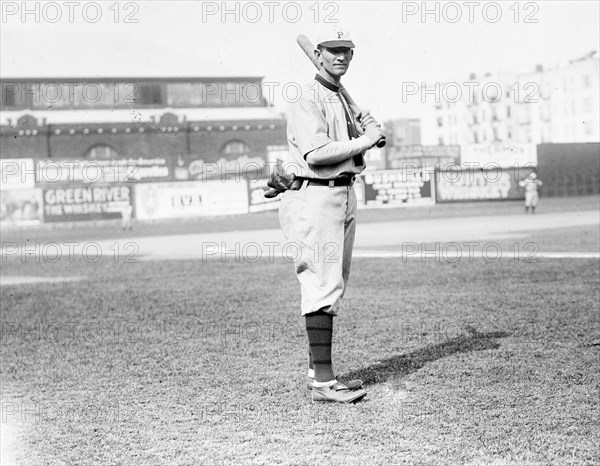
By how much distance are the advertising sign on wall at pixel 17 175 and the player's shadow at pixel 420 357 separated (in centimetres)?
3124

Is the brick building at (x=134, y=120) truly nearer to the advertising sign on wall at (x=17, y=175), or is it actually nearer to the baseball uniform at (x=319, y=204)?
the advertising sign on wall at (x=17, y=175)

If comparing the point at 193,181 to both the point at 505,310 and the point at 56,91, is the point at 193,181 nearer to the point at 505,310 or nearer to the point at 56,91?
the point at 56,91

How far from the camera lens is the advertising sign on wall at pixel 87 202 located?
3544 centimetres

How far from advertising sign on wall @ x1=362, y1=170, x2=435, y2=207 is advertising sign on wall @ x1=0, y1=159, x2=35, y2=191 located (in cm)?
1423

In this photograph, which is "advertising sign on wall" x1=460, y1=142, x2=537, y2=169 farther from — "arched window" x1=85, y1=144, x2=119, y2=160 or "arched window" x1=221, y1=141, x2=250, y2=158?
"arched window" x1=85, y1=144, x2=119, y2=160

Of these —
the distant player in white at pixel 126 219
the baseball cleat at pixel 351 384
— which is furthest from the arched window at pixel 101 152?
the baseball cleat at pixel 351 384

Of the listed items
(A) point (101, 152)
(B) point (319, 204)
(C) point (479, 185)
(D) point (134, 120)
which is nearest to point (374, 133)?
(B) point (319, 204)

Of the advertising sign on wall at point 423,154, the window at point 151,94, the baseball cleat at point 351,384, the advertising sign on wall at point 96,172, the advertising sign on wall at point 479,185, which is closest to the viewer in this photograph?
the baseball cleat at point 351,384

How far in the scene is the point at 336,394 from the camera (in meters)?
4.76

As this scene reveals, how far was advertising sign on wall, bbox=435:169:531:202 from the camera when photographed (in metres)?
37.7

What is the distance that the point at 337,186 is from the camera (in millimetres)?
4852

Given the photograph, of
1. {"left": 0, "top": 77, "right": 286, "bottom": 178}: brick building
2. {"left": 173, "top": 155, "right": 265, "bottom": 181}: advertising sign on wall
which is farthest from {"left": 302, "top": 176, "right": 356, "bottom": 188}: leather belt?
{"left": 0, "top": 77, "right": 286, "bottom": 178}: brick building

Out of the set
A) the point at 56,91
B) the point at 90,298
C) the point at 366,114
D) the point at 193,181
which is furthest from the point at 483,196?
the point at 366,114

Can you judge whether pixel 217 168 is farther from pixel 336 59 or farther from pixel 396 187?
pixel 336 59
